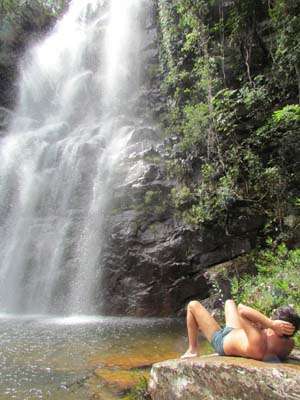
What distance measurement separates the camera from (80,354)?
19.1 ft

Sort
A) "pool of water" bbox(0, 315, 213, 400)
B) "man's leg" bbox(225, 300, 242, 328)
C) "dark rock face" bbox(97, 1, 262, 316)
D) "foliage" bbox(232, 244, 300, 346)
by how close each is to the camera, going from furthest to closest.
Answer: "dark rock face" bbox(97, 1, 262, 316), "foliage" bbox(232, 244, 300, 346), "pool of water" bbox(0, 315, 213, 400), "man's leg" bbox(225, 300, 242, 328)

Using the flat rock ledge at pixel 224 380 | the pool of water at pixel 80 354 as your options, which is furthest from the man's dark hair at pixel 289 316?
the pool of water at pixel 80 354

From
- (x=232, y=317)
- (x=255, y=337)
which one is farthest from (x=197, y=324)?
(x=255, y=337)

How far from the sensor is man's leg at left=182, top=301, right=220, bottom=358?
12.7 feet

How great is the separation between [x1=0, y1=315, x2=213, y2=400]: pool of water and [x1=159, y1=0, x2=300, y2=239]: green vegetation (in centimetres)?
381

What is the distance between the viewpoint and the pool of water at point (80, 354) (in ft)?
14.4

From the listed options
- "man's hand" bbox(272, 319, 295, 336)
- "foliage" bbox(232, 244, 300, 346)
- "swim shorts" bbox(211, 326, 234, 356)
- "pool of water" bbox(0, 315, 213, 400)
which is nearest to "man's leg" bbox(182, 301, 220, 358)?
"swim shorts" bbox(211, 326, 234, 356)

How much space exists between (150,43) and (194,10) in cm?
511

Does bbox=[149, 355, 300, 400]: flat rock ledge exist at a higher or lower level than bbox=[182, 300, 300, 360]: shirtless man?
lower

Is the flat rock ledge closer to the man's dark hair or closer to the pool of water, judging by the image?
the man's dark hair

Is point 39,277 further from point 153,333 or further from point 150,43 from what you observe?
point 150,43

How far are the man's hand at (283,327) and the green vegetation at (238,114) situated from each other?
20.5 ft

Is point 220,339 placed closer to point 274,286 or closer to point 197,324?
point 197,324

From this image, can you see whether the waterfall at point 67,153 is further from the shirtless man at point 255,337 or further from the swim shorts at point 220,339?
the shirtless man at point 255,337
